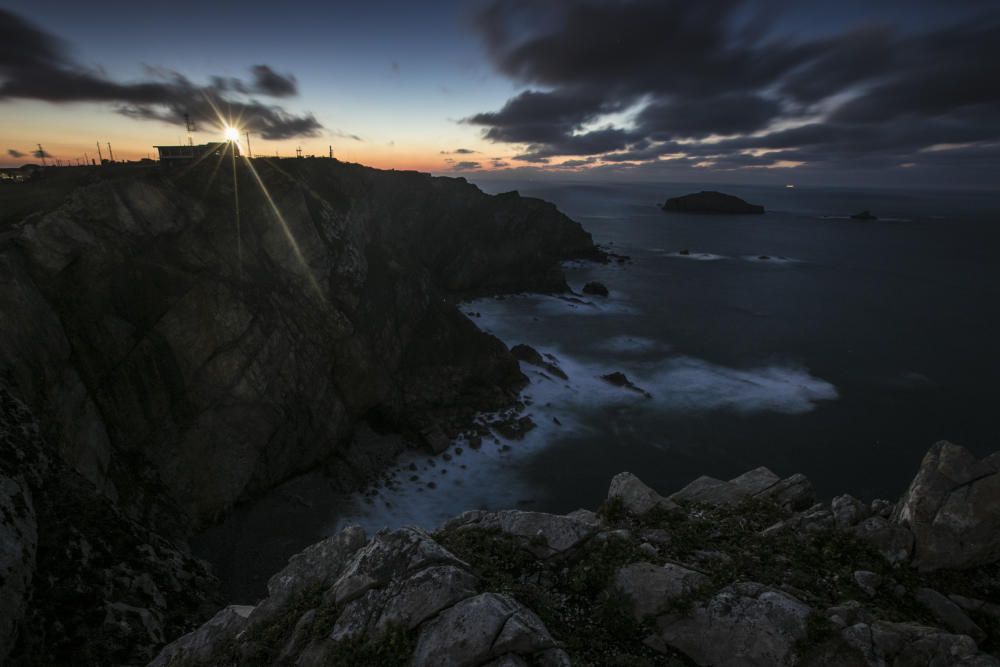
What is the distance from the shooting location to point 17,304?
62.4 feet

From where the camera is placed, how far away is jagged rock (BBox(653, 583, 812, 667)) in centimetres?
750

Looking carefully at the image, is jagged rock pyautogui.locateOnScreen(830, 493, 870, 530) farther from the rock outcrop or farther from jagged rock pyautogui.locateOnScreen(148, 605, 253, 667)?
the rock outcrop

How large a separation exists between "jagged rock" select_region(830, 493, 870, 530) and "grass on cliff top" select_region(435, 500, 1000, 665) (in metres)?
0.76

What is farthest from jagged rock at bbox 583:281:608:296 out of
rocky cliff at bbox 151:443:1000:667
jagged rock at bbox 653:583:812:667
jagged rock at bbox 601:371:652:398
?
jagged rock at bbox 653:583:812:667

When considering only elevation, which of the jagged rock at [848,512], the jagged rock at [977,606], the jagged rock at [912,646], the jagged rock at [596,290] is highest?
the jagged rock at [912,646]

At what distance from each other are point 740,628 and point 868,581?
11.3 ft

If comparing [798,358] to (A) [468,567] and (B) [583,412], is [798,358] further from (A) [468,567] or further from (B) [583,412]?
(A) [468,567]

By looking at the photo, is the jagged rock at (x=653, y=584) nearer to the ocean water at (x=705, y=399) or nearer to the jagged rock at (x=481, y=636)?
the jagged rock at (x=481, y=636)

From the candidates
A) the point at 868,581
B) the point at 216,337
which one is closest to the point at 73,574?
the point at 216,337

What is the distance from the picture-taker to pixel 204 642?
908cm

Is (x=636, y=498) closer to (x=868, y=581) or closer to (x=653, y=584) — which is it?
(x=653, y=584)

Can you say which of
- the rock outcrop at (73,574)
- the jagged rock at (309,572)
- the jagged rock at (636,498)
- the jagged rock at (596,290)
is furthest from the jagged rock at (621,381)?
the jagged rock at (309,572)

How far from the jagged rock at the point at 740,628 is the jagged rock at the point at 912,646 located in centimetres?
76

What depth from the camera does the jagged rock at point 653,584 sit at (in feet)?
27.9
